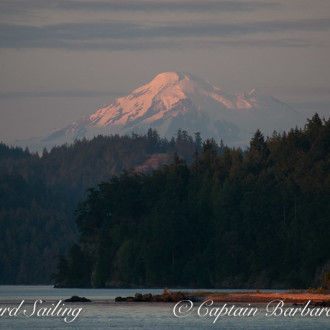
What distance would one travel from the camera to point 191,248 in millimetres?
186875

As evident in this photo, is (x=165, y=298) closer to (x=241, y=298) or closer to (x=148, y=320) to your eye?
(x=241, y=298)

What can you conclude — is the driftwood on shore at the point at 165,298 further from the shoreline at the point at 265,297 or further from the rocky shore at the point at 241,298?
the shoreline at the point at 265,297

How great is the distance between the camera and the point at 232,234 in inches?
6978

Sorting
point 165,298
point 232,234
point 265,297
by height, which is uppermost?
point 165,298

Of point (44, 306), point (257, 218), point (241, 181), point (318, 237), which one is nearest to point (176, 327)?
point (44, 306)

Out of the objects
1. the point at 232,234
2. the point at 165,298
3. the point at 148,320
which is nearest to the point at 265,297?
the point at 165,298

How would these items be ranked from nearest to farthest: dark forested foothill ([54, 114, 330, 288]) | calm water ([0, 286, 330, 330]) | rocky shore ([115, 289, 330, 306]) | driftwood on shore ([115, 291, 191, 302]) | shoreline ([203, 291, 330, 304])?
calm water ([0, 286, 330, 330]) < shoreline ([203, 291, 330, 304]) < rocky shore ([115, 289, 330, 306]) < driftwood on shore ([115, 291, 191, 302]) < dark forested foothill ([54, 114, 330, 288])

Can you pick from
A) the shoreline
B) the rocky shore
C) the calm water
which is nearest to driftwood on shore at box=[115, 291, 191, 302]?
the rocky shore

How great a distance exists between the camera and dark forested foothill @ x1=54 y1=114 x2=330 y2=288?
6678 inches

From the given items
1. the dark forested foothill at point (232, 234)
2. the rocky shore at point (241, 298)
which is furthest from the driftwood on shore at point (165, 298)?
the dark forested foothill at point (232, 234)

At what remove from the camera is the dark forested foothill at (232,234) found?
557 ft

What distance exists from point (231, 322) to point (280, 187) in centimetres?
9606

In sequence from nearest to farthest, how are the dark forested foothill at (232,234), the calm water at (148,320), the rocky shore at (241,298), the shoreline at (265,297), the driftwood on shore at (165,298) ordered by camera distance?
the calm water at (148,320), the shoreline at (265,297), the rocky shore at (241,298), the driftwood on shore at (165,298), the dark forested foothill at (232,234)

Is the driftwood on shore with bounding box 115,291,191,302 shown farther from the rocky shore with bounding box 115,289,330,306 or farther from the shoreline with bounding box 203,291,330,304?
the shoreline with bounding box 203,291,330,304
